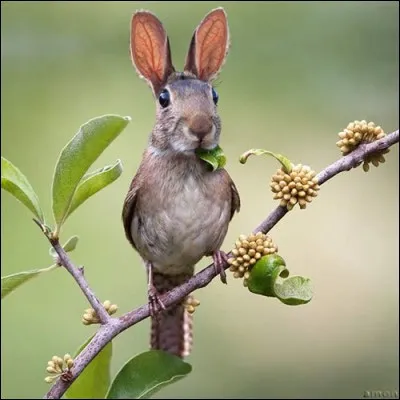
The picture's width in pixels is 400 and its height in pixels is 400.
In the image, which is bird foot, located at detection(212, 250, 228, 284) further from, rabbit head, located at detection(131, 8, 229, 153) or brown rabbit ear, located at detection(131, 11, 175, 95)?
brown rabbit ear, located at detection(131, 11, 175, 95)

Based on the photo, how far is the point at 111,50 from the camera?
244 inches

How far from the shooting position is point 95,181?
1565mm

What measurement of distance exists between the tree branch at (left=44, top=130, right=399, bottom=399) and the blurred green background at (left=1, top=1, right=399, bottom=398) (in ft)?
8.12

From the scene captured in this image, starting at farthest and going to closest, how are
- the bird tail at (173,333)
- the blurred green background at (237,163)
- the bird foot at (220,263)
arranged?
1. the blurred green background at (237,163)
2. the bird tail at (173,333)
3. the bird foot at (220,263)

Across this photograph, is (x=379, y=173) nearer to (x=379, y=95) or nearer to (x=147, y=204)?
(x=379, y=95)

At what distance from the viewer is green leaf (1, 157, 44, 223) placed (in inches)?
59.5

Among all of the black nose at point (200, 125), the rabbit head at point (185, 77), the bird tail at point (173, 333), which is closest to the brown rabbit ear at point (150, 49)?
the rabbit head at point (185, 77)

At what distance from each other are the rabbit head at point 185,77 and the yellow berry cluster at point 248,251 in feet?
1.12

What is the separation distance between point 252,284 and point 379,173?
4071 mm

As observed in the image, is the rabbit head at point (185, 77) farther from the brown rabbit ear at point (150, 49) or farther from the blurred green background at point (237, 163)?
the blurred green background at point (237, 163)

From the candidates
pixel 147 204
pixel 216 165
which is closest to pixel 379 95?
pixel 147 204

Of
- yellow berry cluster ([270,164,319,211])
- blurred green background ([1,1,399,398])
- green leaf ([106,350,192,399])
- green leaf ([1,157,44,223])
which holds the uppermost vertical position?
blurred green background ([1,1,399,398])

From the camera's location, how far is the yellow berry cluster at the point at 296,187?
1.65 metres

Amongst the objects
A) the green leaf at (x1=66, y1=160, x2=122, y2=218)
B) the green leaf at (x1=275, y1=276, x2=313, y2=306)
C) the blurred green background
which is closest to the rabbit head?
the green leaf at (x1=66, y1=160, x2=122, y2=218)
